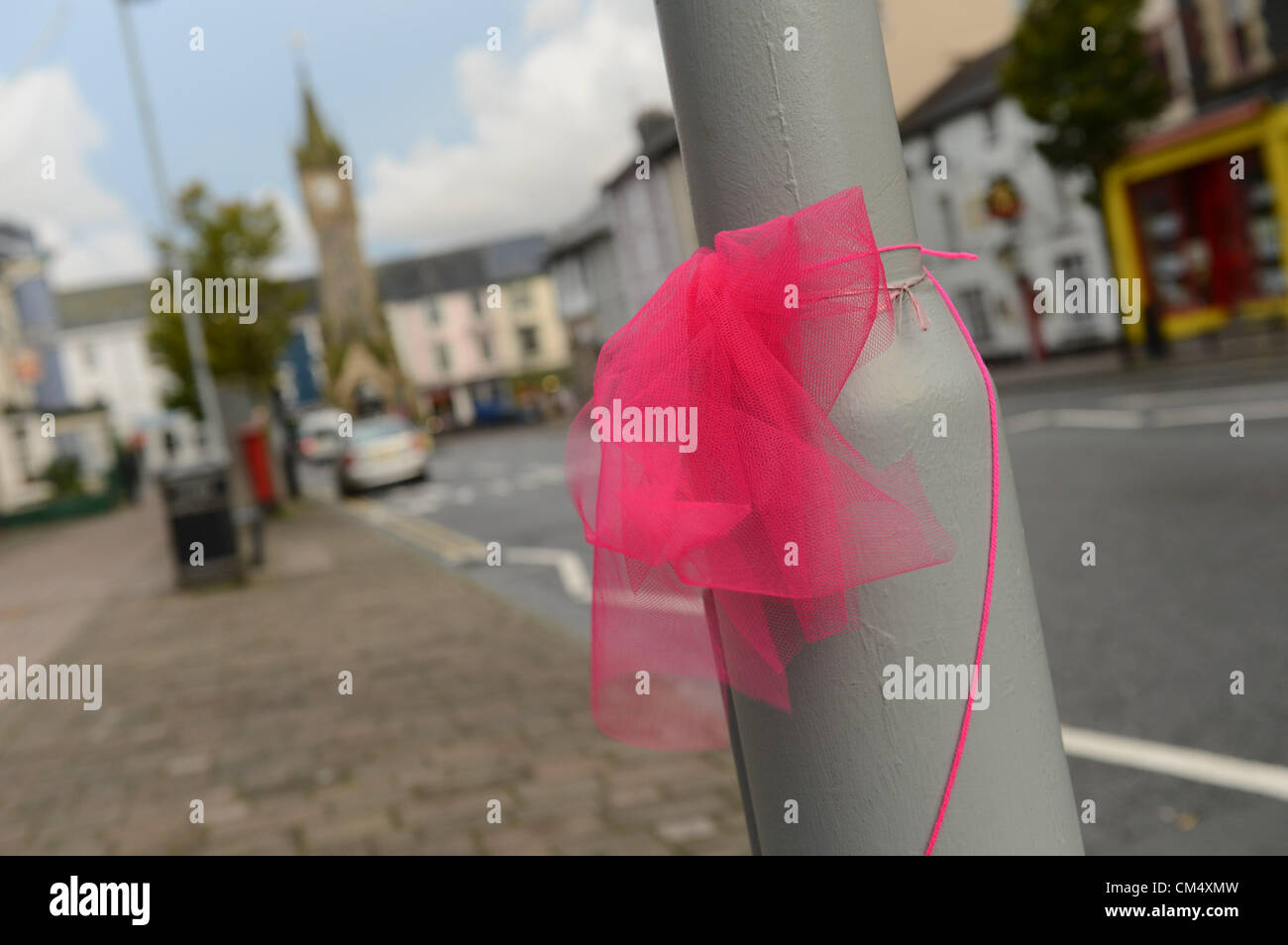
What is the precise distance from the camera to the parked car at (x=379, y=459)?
2386 centimetres

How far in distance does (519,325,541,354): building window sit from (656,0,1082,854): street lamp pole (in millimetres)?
75473

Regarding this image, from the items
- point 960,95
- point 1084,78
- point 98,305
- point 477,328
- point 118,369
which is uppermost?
point 98,305

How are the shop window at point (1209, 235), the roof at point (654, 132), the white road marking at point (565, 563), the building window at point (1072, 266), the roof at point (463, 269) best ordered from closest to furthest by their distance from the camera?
1. the white road marking at point (565, 563)
2. the shop window at point (1209, 235)
3. the building window at point (1072, 266)
4. the roof at point (654, 132)
5. the roof at point (463, 269)

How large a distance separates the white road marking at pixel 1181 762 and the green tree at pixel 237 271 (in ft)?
68.9

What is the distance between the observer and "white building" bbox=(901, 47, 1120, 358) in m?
26.4

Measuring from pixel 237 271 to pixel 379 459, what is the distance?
4542mm

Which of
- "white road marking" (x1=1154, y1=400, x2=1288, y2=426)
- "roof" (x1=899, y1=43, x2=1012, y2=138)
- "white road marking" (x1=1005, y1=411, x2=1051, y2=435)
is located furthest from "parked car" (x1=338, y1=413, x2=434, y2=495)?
"white road marking" (x1=1154, y1=400, x2=1288, y2=426)

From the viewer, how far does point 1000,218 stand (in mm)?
27906

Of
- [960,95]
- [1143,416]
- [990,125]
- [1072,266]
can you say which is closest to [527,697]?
[1143,416]

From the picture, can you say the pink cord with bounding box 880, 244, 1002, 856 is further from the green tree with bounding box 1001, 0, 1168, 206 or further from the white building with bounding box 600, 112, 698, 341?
the white building with bounding box 600, 112, 698, 341

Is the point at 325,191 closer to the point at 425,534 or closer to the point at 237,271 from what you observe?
the point at 237,271

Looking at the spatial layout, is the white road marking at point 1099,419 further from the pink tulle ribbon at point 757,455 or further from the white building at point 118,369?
the white building at point 118,369

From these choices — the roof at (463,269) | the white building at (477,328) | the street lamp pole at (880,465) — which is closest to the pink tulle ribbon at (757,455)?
the street lamp pole at (880,465)
